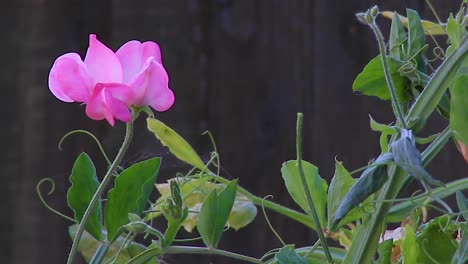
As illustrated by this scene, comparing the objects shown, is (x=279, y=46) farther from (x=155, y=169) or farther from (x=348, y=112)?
(x=155, y=169)

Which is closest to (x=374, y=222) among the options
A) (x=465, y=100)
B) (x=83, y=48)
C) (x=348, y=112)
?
(x=465, y=100)

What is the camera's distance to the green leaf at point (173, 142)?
20.9 inches

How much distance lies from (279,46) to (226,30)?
94 mm

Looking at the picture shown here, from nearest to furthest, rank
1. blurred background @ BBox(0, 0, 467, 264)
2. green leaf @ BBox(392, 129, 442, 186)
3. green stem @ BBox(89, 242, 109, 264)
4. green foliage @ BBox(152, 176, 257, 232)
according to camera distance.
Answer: green leaf @ BBox(392, 129, 442, 186) → green stem @ BBox(89, 242, 109, 264) → green foliage @ BBox(152, 176, 257, 232) → blurred background @ BBox(0, 0, 467, 264)

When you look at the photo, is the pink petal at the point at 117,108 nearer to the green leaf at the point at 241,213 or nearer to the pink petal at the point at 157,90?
the pink petal at the point at 157,90

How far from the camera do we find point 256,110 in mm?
1529

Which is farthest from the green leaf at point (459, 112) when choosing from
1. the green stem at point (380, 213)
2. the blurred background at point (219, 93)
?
the blurred background at point (219, 93)

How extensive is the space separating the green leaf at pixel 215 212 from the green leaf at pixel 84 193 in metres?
0.05

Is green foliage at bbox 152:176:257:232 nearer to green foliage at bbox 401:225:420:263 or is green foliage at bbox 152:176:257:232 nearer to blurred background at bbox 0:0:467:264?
green foliage at bbox 401:225:420:263

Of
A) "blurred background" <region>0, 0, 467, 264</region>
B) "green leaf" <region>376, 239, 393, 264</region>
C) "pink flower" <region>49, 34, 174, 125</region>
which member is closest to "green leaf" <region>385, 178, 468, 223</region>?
"green leaf" <region>376, 239, 393, 264</region>

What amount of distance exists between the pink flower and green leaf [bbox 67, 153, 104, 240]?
3 cm

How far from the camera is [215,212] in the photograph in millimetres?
423

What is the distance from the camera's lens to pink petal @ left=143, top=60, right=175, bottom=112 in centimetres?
42

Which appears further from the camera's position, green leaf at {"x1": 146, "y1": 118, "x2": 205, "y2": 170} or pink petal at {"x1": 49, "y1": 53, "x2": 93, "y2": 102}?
green leaf at {"x1": 146, "y1": 118, "x2": 205, "y2": 170}
